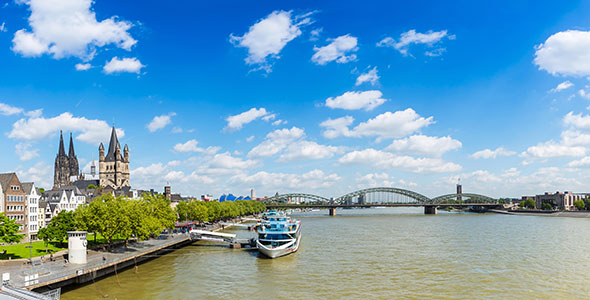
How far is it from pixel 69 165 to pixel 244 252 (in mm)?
141709

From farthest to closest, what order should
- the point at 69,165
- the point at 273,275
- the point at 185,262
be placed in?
the point at 69,165, the point at 185,262, the point at 273,275

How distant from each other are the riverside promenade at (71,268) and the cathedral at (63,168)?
13467 centimetres

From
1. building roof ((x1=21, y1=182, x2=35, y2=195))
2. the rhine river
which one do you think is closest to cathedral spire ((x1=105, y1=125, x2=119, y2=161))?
building roof ((x1=21, y1=182, x2=35, y2=195))

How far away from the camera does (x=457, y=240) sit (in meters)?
72.5

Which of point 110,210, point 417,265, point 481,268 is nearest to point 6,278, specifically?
point 110,210

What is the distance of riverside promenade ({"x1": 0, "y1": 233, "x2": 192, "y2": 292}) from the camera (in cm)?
3341

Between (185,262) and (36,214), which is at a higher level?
(36,214)

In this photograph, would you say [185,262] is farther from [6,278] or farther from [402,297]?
[402,297]

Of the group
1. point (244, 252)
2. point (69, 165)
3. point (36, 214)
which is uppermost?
point (69, 165)

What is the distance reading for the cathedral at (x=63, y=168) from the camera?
171 metres

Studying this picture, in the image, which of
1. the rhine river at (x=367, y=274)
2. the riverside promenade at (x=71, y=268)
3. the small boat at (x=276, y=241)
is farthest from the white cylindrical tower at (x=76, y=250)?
the small boat at (x=276, y=241)

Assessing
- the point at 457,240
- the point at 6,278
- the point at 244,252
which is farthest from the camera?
the point at 457,240

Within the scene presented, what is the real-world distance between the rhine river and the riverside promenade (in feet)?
3.89

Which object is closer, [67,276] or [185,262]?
[67,276]
